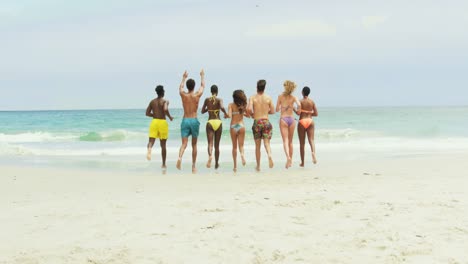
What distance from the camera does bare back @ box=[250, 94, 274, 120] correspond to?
10.2 m

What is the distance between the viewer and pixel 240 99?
10.1 metres

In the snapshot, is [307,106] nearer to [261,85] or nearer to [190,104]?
[261,85]

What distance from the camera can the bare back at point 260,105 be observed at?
10211 millimetres

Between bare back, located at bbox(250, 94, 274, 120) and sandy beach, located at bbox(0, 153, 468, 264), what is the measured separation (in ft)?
5.93

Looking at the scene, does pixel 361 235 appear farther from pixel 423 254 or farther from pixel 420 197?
pixel 420 197

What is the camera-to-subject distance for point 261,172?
10109 mm

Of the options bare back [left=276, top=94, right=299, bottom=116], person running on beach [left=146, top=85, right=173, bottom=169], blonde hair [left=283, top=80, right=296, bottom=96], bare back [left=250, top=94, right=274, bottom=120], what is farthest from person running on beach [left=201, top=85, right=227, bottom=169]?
blonde hair [left=283, top=80, right=296, bottom=96]

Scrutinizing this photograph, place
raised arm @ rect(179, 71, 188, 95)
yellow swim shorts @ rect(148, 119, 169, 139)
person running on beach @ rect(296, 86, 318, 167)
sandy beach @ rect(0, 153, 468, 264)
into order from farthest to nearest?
1. person running on beach @ rect(296, 86, 318, 167)
2. yellow swim shorts @ rect(148, 119, 169, 139)
3. raised arm @ rect(179, 71, 188, 95)
4. sandy beach @ rect(0, 153, 468, 264)

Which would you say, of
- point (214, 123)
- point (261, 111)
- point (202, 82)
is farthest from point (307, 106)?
point (202, 82)

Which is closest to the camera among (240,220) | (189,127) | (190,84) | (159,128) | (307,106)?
(240,220)

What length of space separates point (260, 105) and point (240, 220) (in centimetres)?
514

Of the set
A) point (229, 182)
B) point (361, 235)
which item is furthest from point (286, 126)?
point (361, 235)

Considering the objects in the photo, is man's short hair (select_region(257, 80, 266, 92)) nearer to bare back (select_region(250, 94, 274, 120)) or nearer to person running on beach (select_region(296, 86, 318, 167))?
bare back (select_region(250, 94, 274, 120))

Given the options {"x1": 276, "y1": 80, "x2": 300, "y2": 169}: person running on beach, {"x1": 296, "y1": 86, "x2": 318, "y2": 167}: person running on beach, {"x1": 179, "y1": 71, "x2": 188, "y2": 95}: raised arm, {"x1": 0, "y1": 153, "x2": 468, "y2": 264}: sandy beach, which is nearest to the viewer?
{"x1": 0, "y1": 153, "x2": 468, "y2": 264}: sandy beach
